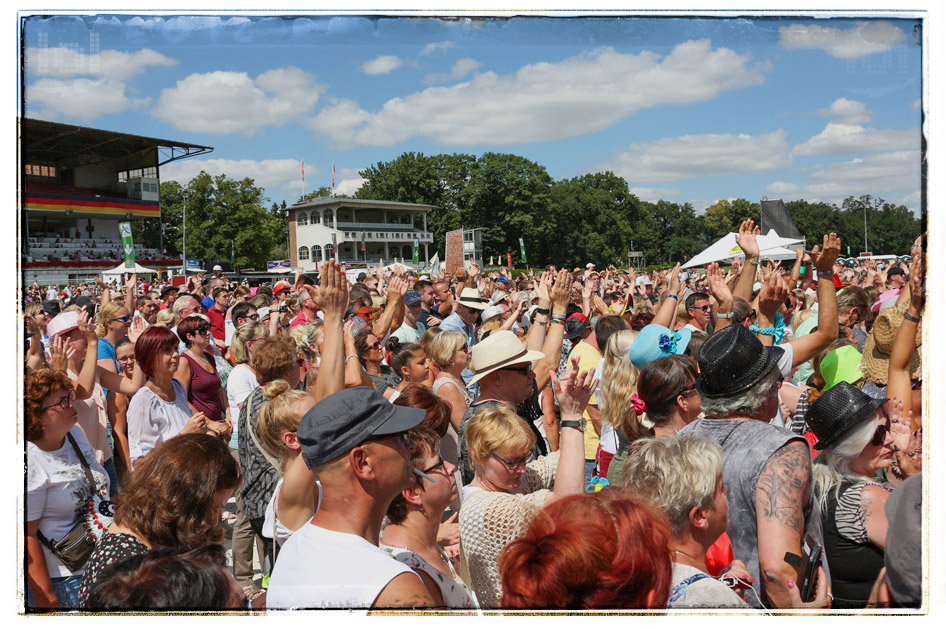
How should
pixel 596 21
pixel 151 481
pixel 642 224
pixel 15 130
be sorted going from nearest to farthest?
pixel 15 130
pixel 596 21
pixel 151 481
pixel 642 224

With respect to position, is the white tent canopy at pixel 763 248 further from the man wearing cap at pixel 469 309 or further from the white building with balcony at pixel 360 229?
the white building with balcony at pixel 360 229

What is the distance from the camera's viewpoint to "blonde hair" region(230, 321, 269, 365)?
18.1ft

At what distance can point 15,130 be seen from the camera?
183 cm

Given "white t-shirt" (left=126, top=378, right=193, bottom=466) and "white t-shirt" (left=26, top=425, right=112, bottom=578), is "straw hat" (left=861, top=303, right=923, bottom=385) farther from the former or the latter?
"white t-shirt" (left=126, top=378, right=193, bottom=466)

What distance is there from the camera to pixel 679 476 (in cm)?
214

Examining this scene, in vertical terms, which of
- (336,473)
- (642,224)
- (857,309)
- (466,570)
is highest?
(642,224)

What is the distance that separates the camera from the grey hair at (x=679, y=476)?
211cm

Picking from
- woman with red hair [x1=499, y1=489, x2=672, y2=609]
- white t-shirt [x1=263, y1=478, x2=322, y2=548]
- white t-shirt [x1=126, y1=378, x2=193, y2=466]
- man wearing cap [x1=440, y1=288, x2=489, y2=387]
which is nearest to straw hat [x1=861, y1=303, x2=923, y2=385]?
woman with red hair [x1=499, y1=489, x2=672, y2=609]

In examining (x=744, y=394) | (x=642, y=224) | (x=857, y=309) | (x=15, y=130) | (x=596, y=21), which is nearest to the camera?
(x=15, y=130)

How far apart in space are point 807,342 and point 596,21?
104 inches

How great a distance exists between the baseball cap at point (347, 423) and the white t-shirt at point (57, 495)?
1.41 metres

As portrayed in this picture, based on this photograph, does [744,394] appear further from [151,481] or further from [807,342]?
[151,481]

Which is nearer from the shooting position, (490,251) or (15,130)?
(15,130)
